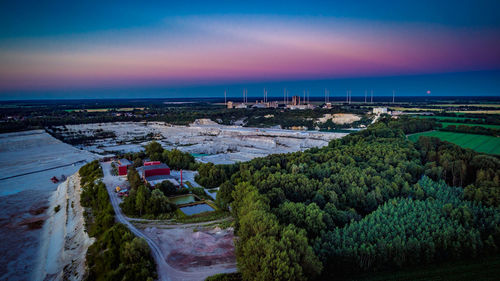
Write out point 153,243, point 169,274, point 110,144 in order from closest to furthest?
point 169,274 < point 153,243 < point 110,144

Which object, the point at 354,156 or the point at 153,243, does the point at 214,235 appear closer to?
the point at 153,243

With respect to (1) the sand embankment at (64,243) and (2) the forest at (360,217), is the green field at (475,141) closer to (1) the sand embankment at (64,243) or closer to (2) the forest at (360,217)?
(2) the forest at (360,217)

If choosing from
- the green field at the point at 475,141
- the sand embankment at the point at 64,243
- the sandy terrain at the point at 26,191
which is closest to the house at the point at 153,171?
the sand embankment at the point at 64,243

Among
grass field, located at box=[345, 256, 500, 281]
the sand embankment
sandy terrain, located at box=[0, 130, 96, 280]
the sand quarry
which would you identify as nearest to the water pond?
the sand quarry

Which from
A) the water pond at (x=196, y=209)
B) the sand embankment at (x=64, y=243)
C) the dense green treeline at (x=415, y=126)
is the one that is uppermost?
the dense green treeline at (x=415, y=126)

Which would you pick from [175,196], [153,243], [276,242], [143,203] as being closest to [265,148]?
[175,196]

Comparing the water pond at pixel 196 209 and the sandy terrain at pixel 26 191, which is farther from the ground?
the water pond at pixel 196 209
